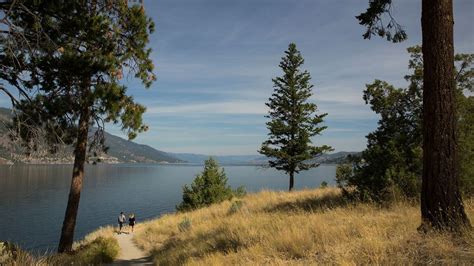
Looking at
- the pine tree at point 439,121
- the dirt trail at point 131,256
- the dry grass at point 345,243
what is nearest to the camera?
the dry grass at point 345,243

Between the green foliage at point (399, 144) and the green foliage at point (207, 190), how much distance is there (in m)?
21.3

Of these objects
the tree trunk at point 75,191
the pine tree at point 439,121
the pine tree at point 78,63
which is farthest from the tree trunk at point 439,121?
the tree trunk at point 75,191

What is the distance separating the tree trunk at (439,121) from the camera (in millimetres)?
6312

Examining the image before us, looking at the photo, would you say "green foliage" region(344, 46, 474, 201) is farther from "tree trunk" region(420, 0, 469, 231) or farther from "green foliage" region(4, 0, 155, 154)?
"green foliage" region(4, 0, 155, 154)

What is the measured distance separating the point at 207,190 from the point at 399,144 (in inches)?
944

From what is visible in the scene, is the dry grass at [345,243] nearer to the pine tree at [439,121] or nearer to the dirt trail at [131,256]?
the pine tree at [439,121]

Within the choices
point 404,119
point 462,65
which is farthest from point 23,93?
point 462,65

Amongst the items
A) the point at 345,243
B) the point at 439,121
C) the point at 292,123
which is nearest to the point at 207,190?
the point at 292,123

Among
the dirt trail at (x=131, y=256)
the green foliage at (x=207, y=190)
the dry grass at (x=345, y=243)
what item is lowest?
the dirt trail at (x=131, y=256)

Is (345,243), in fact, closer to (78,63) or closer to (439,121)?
(439,121)

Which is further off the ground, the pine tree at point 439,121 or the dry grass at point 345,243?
the pine tree at point 439,121

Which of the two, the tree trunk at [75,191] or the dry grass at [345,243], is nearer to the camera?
the dry grass at [345,243]

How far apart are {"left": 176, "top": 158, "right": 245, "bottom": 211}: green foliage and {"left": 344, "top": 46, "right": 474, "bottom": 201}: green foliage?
69.7 ft

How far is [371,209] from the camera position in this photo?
9828 millimetres
